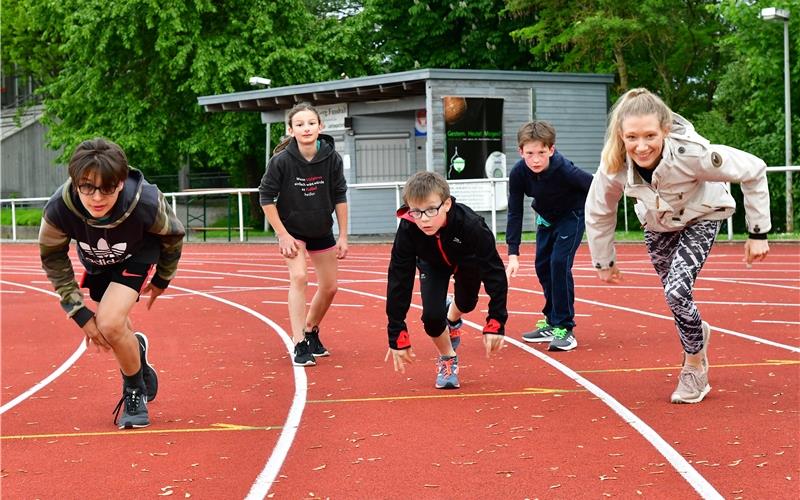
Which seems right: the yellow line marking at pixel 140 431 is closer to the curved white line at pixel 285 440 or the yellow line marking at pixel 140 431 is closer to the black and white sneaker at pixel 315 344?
the curved white line at pixel 285 440

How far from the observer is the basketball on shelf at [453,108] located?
85.3 feet

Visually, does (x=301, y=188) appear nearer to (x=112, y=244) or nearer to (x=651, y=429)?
(x=112, y=244)

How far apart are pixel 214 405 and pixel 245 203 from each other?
87.2 ft

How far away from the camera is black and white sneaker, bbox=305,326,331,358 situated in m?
8.81

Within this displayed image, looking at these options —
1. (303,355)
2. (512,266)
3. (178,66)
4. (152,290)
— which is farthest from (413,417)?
(178,66)

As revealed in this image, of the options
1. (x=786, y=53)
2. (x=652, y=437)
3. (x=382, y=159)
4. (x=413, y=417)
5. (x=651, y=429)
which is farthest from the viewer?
(x=382, y=159)

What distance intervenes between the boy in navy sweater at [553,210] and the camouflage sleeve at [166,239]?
9.54ft

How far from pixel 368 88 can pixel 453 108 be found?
2.38 metres

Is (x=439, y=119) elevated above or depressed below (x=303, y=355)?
above

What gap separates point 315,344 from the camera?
8.86 meters

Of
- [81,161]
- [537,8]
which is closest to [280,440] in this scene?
[81,161]

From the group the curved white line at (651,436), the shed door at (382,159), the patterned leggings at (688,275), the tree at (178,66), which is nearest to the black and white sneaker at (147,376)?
the curved white line at (651,436)

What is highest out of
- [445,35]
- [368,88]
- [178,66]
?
[445,35]

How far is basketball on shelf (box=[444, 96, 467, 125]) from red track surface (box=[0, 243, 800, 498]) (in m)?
14.9
